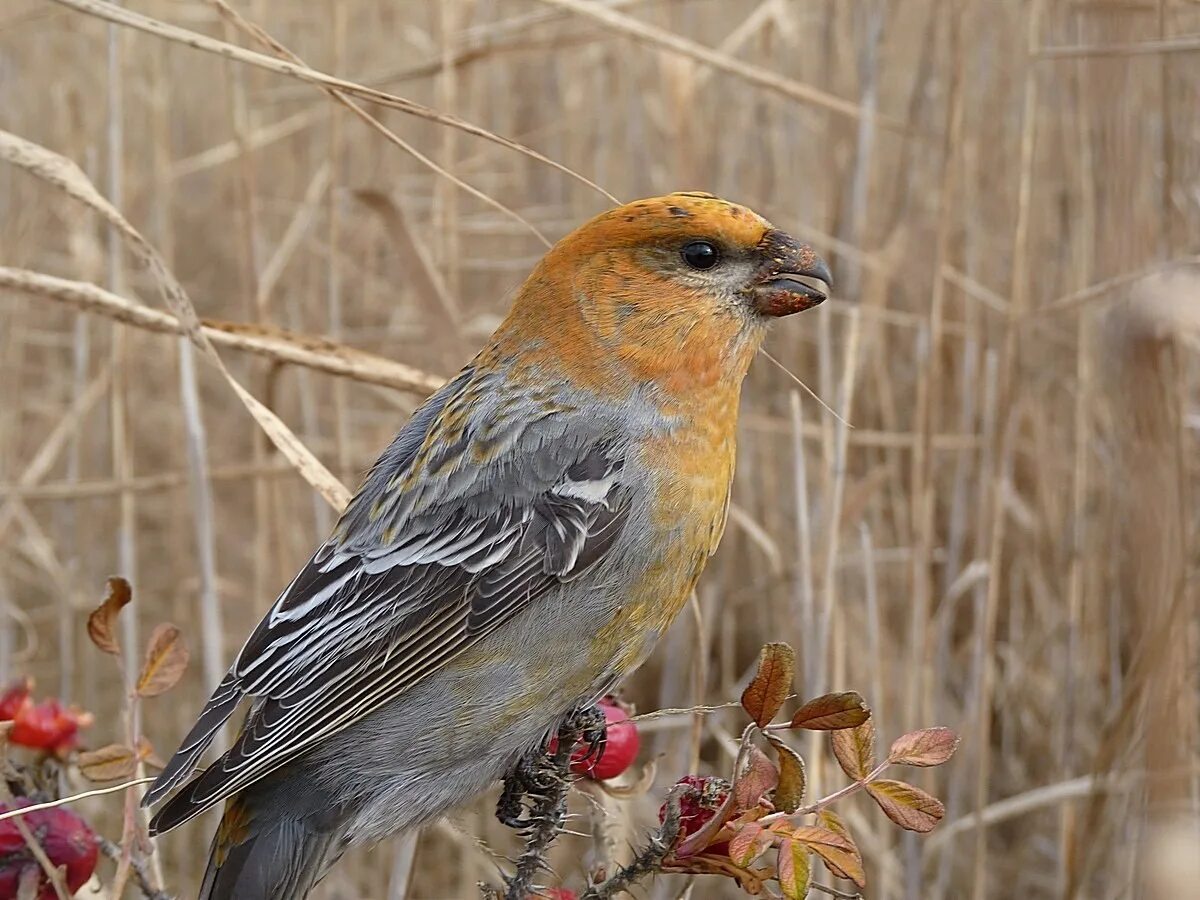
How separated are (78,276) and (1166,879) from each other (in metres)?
3.91

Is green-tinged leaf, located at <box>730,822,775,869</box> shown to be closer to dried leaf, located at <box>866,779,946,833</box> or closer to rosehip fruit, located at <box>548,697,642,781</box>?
dried leaf, located at <box>866,779,946,833</box>

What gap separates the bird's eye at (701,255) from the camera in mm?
2238

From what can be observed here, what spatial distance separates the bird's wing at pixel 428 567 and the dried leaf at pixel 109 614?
335mm

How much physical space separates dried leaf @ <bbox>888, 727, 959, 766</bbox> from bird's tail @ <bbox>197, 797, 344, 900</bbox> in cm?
99

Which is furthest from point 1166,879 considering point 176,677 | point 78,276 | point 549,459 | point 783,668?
point 78,276

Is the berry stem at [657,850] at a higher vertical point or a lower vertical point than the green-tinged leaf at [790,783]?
lower

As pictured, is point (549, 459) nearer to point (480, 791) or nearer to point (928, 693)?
point (480, 791)

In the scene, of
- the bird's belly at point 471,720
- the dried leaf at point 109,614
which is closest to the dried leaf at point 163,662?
the dried leaf at point 109,614

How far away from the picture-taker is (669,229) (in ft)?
7.27

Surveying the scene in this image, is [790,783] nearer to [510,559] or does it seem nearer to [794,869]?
[794,869]

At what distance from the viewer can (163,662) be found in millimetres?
1689

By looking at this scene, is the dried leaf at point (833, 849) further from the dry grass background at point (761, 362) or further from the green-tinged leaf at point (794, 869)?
the dry grass background at point (761, 362)

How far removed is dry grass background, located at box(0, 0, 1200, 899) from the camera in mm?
2914

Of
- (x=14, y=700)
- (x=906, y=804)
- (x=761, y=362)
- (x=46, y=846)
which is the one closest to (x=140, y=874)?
(x=46, y=846)
